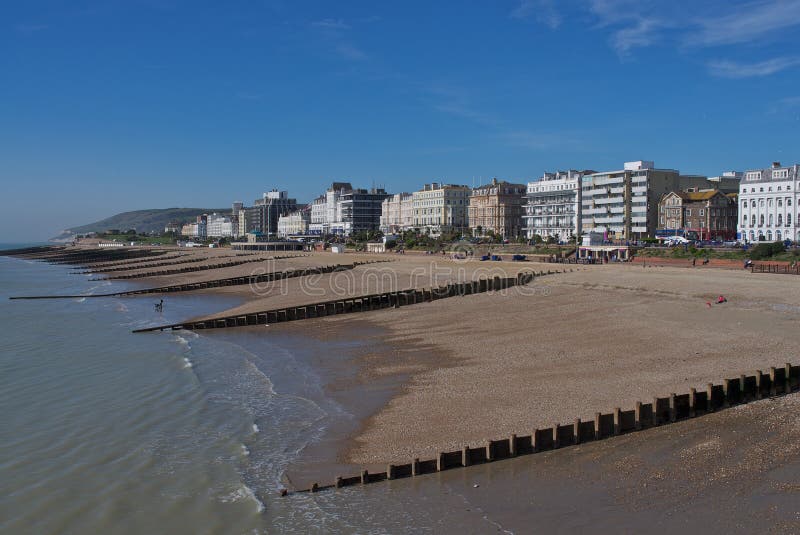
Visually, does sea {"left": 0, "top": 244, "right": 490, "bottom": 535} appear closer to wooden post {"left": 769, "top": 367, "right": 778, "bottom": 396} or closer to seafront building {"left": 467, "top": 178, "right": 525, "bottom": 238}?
wooden post {"left": 769, "top": 367, "right": 778, "bottom": 396}

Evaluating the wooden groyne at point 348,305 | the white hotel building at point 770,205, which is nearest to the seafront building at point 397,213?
the white hotel building at point 770,205

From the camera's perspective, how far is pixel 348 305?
39.9 m

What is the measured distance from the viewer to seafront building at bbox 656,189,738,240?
93.4m

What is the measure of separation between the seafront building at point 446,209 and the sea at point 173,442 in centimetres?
11745

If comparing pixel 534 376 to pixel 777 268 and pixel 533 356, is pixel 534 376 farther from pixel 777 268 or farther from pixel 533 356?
pixel 777 268

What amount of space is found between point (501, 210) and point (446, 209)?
18.2 m

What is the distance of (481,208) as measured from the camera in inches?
5369

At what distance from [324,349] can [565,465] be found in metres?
16.3

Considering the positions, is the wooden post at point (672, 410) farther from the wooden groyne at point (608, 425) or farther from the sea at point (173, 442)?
the sea at point (173, 442)

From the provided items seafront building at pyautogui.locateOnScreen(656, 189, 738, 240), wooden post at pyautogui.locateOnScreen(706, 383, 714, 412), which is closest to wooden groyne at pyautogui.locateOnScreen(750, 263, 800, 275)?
wooden post at pyautogui.locateOnScreen(706, 383, 714, 412)

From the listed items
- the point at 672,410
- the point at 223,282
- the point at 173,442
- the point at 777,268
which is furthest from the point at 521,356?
the point at 223,282

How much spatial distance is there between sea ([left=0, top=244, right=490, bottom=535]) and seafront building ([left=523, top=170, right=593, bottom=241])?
298 feet

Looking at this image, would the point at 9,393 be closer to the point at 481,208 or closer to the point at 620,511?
the point at 620,511

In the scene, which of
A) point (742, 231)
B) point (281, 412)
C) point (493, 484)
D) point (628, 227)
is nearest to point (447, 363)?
point (281, 412)
